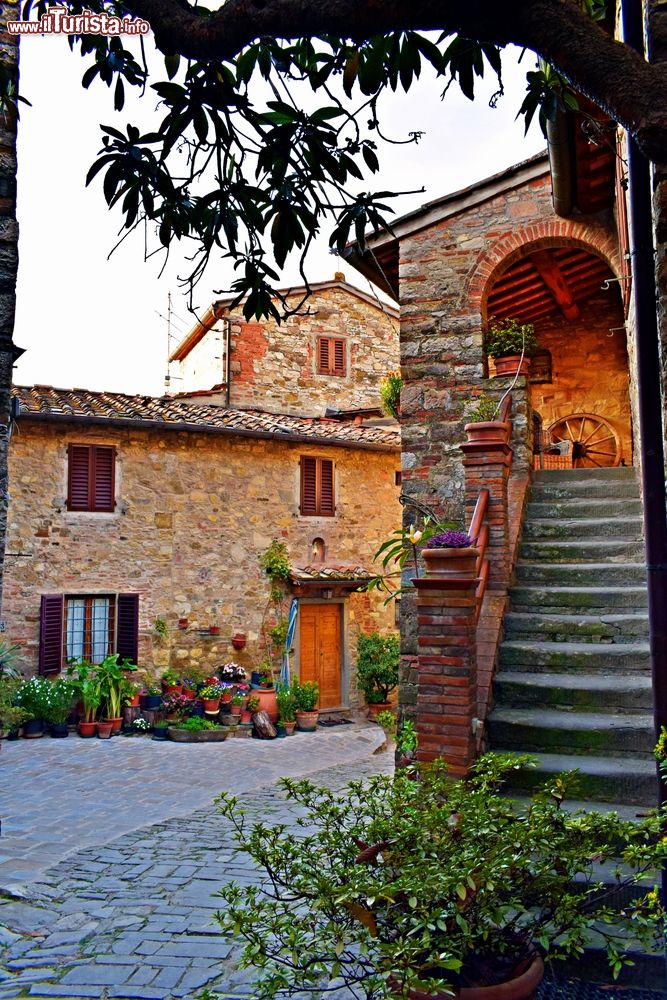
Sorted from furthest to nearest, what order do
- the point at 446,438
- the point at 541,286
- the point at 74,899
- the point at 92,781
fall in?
the point at 541,286 < the point at 92,781 < the point at 446,438 < the point at 74,899

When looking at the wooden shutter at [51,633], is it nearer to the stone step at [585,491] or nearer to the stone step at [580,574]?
the stone step at [585,491]

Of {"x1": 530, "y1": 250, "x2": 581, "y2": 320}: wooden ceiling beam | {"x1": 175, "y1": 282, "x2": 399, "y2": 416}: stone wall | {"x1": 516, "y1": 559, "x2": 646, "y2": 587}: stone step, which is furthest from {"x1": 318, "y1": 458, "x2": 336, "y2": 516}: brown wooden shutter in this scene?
{"x1": 516, "y1": 559, "x2": 646, "y2": 587}: stone step

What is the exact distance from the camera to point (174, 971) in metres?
3.69

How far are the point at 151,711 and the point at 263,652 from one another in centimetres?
243

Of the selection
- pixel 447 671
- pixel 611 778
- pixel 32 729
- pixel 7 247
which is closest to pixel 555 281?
pixel 447 671

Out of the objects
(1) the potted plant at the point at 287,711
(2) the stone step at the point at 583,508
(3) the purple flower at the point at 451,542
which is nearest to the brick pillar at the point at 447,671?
(3) the purple flower at the point at 451,542

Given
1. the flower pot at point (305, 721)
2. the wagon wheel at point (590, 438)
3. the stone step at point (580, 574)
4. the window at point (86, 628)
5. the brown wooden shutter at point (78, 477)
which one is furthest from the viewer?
the flower pot at point (305, 721)

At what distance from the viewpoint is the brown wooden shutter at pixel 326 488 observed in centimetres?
1477

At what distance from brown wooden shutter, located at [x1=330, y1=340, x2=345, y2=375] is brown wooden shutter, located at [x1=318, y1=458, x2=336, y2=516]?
13.6 feet

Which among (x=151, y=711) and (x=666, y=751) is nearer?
(x=666, y=751)

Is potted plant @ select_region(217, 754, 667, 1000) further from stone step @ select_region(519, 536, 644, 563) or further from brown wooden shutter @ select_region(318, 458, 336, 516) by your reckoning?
brown wooden shutter @ select_region(318, 458, 336, 516)

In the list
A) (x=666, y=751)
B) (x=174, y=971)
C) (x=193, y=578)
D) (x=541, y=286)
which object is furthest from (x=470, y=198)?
(x=193, y=578)

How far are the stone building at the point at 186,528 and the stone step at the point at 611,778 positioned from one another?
9.27m

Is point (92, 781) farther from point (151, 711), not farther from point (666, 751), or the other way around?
point (666, 751)
